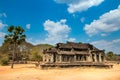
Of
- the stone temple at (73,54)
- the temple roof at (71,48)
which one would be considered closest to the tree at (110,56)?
the stone temple at (73,54)

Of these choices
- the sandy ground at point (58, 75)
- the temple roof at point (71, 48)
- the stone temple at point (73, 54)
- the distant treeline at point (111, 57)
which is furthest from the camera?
the distant treeline at point (111, 57)

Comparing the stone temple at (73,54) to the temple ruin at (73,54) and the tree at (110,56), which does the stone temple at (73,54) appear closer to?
the temple ruin at (73,54)

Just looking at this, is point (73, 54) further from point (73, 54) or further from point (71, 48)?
point (71, 48)

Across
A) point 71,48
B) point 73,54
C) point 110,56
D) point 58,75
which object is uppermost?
point 71,48

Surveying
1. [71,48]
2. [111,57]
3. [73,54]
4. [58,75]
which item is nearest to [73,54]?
[73,54]

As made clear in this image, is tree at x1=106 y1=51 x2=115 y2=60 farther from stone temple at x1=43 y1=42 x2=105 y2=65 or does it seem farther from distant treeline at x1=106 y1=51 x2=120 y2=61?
stone temple at x1=43 y1=42 x2=105 y2=65

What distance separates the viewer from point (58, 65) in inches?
1917

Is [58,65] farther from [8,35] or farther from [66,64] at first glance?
[8,35]

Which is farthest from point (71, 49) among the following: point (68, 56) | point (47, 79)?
point (47, 79)

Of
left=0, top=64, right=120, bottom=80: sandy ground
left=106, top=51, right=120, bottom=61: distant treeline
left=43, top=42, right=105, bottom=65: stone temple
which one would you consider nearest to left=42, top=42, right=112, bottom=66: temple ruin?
left=43, top=42, right=105, bottom=65: stone temple

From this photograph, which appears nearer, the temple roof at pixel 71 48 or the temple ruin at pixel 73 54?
the temple ruin at pixel 73 54

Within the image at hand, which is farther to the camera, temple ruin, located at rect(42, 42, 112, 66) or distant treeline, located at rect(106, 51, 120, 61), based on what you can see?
distant treeline, located at rect(106, 51, 120, 61)

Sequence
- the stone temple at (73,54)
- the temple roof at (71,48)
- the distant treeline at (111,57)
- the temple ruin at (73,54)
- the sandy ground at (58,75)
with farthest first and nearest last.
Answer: the distant treeline at (111,57) < the temple roof at (71,48) < the stone temple at (73,54) < the temple ruin at (73,54) < the sandy ground at (58,75)

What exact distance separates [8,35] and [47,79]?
31.8m
